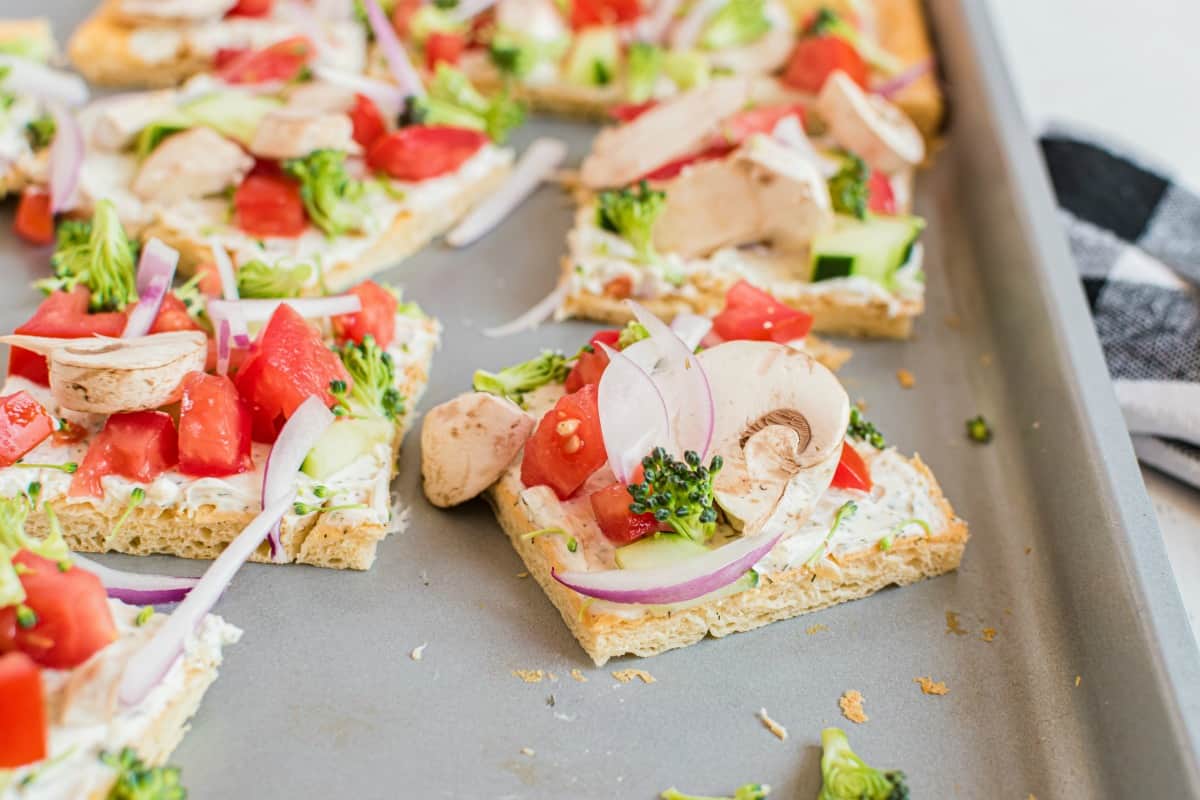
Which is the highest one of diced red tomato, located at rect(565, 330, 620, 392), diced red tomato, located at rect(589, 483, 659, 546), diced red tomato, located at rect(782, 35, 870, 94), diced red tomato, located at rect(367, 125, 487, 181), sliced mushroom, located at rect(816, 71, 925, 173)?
diced red tomato, located at rect(782, 35, 870, 94)

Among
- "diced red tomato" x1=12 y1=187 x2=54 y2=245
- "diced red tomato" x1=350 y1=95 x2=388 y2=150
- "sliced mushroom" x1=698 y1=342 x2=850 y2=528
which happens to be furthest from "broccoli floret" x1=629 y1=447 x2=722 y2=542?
"diced red tomato" x1=12 y1=187 x2=54 y2=245

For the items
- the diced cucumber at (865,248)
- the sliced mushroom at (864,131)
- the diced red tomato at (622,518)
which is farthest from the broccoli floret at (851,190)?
the diced red tomato at (622,518)

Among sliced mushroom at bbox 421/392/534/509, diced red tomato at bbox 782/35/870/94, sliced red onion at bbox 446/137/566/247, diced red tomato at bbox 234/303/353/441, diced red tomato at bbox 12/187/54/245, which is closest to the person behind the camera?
diced red tomato at bbox 234/303/353/441

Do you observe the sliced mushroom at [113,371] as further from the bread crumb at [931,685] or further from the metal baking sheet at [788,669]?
the bread crumb at [931,685]

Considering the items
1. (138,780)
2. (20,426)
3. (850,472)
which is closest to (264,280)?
(20,426)

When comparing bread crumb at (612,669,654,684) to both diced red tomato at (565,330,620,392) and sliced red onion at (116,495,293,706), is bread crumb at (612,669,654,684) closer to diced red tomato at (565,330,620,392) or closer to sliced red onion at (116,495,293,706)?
diced red tomato at (565,330,620,392)

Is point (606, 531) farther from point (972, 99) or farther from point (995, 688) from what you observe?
point (972, 99)

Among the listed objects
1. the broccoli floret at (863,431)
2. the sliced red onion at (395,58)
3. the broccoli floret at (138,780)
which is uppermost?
the sliced red onion at (395,58)

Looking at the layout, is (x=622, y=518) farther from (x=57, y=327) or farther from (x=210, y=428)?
(x=57, y=327)

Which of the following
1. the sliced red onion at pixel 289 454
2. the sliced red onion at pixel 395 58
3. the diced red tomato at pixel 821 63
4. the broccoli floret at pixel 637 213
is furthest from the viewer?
the diced red tomato at pixel 821 63
